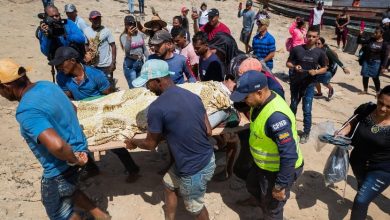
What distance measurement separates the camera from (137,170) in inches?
184

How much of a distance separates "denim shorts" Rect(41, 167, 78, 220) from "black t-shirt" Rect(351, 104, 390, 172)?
297 cm

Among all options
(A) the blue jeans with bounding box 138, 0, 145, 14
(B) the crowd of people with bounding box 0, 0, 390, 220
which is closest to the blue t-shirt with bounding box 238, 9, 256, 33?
(A) the blue jeans with bounding box 138, 0, 145, 14

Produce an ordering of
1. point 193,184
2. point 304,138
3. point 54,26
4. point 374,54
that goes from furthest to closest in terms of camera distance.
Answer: point 374,54 → point 304,138 → point 54,26 → point 193,184

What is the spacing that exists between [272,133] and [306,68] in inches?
117

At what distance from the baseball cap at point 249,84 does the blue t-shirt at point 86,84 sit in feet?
6.97

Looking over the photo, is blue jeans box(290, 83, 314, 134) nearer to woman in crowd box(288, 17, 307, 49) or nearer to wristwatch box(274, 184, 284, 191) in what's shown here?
wristwatch box(274, 184, 284, 191)

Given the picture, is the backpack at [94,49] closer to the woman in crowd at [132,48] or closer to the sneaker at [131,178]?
the woman in crowd at [132,48]

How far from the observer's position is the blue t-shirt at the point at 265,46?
698cm

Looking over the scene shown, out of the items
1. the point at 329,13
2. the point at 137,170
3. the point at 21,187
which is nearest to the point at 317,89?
the point at 137,170

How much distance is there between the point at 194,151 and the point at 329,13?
694 inches

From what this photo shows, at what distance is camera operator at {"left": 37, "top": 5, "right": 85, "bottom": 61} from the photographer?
16.9 feet

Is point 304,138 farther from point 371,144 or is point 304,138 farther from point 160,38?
point 160,38

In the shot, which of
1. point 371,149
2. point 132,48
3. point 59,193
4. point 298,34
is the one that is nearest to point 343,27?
point 298,34

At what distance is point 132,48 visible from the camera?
20.0 feet
